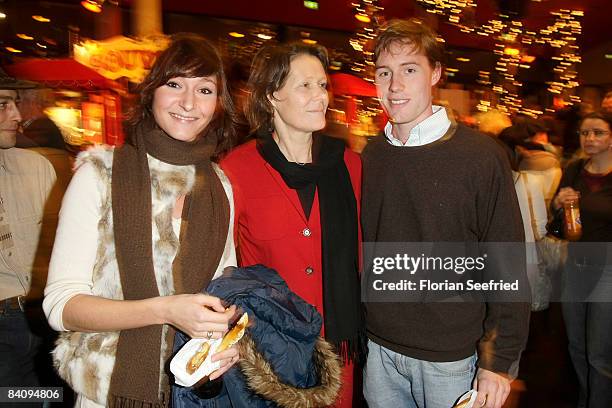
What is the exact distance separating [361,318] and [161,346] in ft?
3.01

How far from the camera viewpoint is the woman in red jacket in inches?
84.5

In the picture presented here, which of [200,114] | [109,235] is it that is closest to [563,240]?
[200,114]

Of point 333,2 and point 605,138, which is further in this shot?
point 333,2

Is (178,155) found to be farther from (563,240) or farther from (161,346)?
(563,240)

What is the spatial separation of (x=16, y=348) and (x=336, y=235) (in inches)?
75.8

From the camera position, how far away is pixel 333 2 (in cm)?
1088

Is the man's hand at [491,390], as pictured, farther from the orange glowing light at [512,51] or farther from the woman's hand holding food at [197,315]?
the orange glowing light at [512,51]

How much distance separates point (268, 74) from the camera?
7.61ft

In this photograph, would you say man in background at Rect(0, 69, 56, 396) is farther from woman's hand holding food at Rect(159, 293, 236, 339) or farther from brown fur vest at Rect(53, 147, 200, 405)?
woman's hand holding food at Rect(159, 293, 236, 339)

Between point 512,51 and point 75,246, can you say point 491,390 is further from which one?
point 512,51

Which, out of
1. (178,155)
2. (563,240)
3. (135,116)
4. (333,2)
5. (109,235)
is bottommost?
(563,240)

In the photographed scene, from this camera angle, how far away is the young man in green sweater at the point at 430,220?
76.7 inches

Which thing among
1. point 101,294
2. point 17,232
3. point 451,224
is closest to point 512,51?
point 451,224

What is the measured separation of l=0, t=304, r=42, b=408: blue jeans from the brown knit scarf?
143 cm
